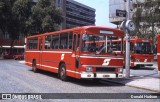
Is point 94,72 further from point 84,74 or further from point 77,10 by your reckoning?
point 77,10

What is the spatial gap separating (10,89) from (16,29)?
53.1m

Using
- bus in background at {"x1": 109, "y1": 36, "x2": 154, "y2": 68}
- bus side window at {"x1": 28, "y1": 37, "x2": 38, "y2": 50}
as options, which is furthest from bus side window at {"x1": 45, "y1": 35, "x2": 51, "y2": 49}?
bus in background at {"x1": 109, "y1": 36, "x2": 154, "y2": 68}

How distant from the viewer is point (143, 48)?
28781 mm

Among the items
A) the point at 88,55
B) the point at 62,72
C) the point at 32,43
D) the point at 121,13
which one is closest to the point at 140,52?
the point at 32,43

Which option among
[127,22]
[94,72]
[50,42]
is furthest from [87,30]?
[50,42]

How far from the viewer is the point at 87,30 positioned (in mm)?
15586

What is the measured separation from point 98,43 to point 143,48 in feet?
45.8

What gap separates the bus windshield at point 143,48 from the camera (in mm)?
28500

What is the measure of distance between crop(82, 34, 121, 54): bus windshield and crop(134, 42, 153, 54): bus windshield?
12551 mm

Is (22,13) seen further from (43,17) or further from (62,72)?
(62,72)

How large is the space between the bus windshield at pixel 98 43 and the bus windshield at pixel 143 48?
12551 mm

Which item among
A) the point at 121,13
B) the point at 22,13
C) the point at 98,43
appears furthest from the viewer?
the point at 22,13

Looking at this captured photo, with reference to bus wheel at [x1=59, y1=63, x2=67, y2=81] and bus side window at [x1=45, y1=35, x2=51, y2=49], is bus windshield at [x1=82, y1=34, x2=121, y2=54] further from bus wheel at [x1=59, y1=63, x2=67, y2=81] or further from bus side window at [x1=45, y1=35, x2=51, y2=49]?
bus side window at [x1=45, y1=35, x2=51, y2=49]

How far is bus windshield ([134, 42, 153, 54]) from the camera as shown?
2850cm
